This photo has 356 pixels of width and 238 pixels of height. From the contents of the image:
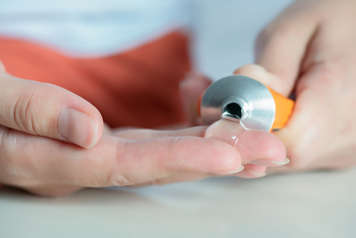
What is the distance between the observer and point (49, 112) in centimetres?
27

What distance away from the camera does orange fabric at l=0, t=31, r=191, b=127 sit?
21.5 inches

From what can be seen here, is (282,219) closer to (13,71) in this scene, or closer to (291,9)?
(291,9)

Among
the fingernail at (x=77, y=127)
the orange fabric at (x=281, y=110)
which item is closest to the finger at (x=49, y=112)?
the fingernail at (x=77, y=127)

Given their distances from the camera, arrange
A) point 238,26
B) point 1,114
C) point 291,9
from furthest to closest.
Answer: point 238,26
point 291,9
point 1,114

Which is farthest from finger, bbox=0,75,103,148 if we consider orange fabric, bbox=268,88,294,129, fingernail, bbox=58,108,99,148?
orange fabric, bbox=268,88,294,129

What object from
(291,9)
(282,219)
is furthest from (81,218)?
(291,9)

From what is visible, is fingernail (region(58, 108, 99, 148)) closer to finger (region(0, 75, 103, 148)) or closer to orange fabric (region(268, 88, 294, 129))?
finger (region(0, 75, 103, 148))

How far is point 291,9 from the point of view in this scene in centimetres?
42

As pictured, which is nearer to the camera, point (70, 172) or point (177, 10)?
point (70, 172)

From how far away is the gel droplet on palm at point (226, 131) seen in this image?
0.28m

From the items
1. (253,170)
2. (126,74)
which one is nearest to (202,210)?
(253,170)

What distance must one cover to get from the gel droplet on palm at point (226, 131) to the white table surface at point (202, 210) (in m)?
0.07

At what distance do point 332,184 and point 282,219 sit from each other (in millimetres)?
86

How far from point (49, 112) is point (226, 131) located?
116 millimetres
